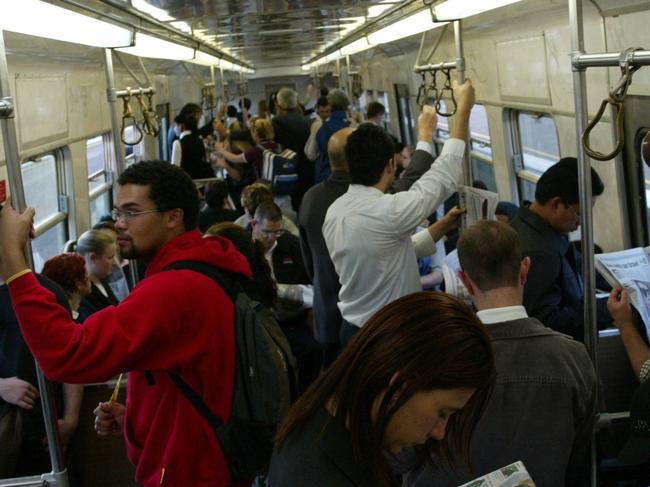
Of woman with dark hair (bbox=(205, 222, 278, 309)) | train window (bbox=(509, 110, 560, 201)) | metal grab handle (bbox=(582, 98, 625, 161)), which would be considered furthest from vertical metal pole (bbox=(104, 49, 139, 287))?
train window (bbox=(509, 110, 560, 201))

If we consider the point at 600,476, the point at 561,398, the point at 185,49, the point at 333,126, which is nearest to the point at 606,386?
the point at 600,476

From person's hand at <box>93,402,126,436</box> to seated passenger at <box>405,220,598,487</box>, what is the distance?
94cm

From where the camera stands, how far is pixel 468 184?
12.5ft

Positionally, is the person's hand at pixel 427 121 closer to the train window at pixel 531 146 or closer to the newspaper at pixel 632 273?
the newspaper at pixel 632 273

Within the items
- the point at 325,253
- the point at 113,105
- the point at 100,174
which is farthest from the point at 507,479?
the point at 100,174

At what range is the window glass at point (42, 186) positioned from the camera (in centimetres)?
550

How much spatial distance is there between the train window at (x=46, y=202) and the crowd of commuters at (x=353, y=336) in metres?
1.20

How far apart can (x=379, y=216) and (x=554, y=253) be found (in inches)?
27.0

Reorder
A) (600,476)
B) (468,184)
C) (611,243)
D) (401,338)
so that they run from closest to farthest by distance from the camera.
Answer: (401,338) → (600,476) → (468,184) → (611,243)

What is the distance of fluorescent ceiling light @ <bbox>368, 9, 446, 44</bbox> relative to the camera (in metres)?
5.24

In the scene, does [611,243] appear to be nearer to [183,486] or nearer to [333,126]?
[183,486]

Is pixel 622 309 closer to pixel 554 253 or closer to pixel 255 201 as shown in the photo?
pixel 554 253

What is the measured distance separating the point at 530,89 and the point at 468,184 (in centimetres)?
162

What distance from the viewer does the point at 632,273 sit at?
8.88 ft
